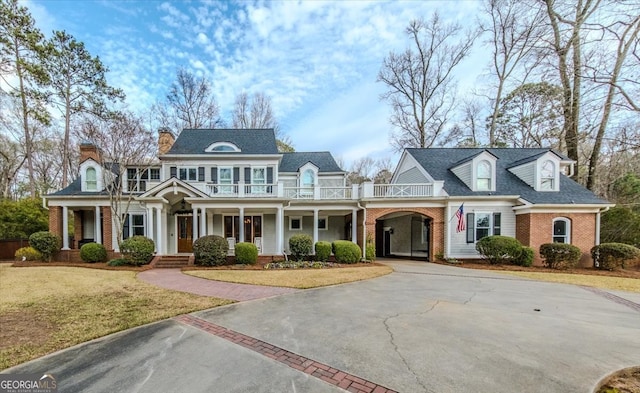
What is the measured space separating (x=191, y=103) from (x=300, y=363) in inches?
1113

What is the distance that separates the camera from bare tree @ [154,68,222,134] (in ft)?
83.9

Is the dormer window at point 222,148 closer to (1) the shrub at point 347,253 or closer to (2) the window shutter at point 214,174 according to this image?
(2) the window shutter at point 214,174

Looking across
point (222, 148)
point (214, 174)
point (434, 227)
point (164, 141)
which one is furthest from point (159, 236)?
point (434, 227)

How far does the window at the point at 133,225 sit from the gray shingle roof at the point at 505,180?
58.4ft

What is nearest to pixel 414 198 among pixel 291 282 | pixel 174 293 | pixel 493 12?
pixel 291 282

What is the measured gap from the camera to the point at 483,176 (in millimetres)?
15219

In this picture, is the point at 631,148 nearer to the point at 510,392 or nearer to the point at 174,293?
the point at 510,392

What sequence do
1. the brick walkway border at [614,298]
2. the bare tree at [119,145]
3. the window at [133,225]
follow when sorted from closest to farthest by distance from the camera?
the brick walkway border at [614,298] < the bare tree at [119,145] < the window at [133,225]

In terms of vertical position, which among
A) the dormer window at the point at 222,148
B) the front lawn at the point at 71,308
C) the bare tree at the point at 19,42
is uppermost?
the bare tree at the point at 19,42

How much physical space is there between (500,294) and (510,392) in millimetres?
5635

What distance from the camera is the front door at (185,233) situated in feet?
53.1

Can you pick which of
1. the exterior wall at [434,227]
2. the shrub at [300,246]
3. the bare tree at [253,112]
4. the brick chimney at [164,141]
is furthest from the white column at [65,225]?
the exterior wall at [434,227]

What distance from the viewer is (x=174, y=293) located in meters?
7.51

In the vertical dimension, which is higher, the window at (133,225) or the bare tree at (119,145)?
the bare tree at (119,145)
